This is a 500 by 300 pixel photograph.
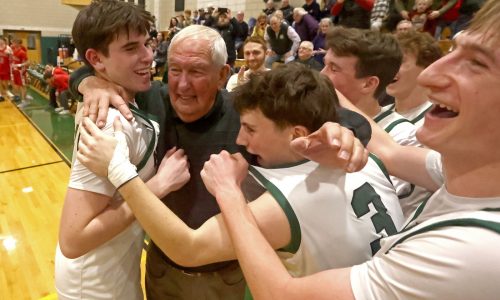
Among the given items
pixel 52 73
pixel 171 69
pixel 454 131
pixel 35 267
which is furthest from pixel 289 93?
pixel 52 73

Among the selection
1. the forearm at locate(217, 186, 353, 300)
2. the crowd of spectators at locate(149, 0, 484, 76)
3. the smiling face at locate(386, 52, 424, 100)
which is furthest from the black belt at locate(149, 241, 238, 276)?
the crowd of spectators at locate(149, 0, 484, 76)

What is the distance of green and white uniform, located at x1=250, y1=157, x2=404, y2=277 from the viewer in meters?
0.99

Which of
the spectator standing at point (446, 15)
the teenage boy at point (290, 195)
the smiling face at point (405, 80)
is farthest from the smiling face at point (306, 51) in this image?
the teenage boy at point (290, 195)

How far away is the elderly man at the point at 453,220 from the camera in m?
0.64

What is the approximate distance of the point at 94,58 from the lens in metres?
1.53

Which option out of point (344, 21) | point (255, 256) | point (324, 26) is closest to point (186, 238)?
point (255, 256)

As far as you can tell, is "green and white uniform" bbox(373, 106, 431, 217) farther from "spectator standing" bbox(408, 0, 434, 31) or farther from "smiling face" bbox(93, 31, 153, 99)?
"spectator standing" bbox(408, 0, 434, 31)

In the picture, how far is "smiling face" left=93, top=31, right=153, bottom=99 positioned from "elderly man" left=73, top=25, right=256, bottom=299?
0.20ft

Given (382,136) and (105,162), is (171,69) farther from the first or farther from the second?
(382,136)

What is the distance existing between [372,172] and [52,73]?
34.8ft

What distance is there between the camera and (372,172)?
1193 mm

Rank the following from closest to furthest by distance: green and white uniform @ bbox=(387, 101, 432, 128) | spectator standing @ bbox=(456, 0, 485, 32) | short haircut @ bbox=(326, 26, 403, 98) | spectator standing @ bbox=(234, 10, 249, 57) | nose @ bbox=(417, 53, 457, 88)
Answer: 1. nose @ bbox=(417, 53, 457, 88)
2. short haircut @ bbox=(326, 26, 403, 98)
3. green and white uniform @ bbox=(387, 101, 432, 128)
4. spectator standing @ bbox=(456, 0, 485, 32)
5. spectator standing @ bbox=(234, 10, 249, 57)

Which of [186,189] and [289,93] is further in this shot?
[186,189]

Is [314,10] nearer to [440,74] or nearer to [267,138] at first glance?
[267,138]
